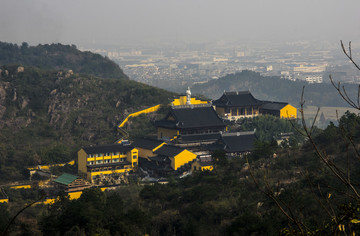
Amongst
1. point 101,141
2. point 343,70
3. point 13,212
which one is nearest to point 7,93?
point 101,141

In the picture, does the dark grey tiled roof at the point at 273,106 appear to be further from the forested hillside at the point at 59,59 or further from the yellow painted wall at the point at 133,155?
the forested hillside at the point at 59,59

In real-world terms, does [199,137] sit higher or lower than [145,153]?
higher

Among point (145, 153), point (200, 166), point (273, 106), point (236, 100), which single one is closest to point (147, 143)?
point (145, 153)

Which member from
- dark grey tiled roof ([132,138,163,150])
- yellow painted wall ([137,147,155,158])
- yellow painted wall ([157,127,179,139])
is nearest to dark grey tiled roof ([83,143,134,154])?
yellow painted wall ([137,147,155,158])

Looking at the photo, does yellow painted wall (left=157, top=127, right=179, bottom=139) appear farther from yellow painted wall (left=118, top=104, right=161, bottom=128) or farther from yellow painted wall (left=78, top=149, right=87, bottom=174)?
yellow painted wall (left=118, top=104, right=161, bottom=128)

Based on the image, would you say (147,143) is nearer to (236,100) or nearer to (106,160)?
(106,160)
